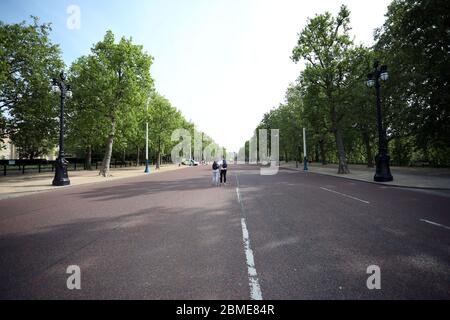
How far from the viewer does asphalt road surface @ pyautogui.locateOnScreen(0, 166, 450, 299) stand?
3057mm

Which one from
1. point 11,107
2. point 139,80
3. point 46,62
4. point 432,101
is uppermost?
point 46,62

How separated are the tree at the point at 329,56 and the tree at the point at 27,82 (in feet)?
85.3

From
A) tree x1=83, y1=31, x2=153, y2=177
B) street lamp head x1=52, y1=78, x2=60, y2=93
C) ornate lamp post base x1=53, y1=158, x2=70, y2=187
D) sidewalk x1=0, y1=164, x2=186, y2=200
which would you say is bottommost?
sidewalk x1=0, y1=164, x2=186, y2=200

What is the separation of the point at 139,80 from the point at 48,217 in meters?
21.8

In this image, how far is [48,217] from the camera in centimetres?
712

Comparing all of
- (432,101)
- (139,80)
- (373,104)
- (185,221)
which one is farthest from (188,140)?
(185,221)

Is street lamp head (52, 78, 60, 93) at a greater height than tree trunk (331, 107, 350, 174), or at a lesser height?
greater

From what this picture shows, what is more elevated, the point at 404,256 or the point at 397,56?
the point at 397,56

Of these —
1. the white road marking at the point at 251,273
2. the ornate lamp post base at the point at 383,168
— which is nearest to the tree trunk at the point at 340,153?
the ornate lamp post base at the point at 383,168

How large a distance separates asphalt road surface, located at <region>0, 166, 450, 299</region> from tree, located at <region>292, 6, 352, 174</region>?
19.0 m

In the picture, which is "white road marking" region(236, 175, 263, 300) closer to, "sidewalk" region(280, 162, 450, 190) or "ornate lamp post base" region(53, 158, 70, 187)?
"sidewalk" region(280, 162, 450, 190)

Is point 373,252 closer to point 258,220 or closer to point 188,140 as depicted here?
point 258,220

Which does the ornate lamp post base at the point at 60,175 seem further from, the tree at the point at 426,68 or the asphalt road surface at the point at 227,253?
the tree at the point at 426,68

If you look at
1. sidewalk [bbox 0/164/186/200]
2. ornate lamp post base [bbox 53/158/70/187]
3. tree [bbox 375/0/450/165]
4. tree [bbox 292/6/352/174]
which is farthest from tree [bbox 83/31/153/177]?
tree [bbox 375/0/450/165]
